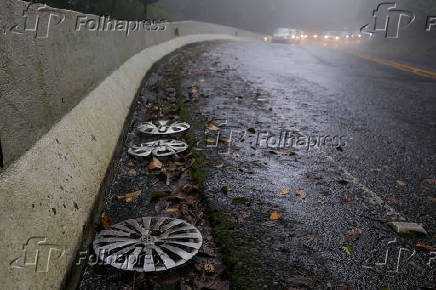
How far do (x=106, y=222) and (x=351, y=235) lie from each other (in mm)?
1895

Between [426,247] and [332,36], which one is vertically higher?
[332,36]

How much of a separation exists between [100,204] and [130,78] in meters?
3.65

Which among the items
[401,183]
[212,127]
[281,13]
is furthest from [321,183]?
[281,13]

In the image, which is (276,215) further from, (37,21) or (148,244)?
(37,21)

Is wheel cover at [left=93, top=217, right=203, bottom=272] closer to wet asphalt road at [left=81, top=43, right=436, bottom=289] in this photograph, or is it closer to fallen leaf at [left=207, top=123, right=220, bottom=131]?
wet asphalt road at [left=81, top=43, right=436, bottom=289]

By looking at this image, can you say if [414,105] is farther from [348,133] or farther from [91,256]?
[91,256]

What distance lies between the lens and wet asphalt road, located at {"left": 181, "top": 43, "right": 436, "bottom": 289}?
2523 millimetres

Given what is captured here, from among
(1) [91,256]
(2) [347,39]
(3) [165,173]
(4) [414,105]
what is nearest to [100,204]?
(1) [91,256]

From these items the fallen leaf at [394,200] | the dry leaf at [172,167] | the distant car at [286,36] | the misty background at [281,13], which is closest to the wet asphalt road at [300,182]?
the fallen leaf at [394,200]

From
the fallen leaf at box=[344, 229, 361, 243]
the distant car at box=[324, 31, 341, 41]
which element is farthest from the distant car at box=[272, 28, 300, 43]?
the fallen leaf at box=[344, 229, 361, 243]

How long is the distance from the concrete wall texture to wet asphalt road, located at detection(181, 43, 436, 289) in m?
1.05

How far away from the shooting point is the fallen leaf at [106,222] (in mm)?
2973

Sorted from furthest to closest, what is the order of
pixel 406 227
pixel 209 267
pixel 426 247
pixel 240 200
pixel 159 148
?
pixel 159 148 < pixel 240 200 < pixel 406 227 < pixel 426 247 < pixel 209 267

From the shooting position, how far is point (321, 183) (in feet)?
12.4
